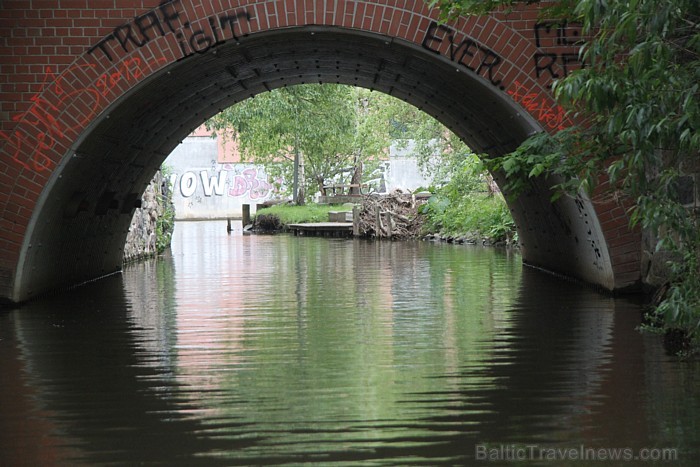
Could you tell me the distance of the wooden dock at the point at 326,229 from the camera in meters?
35.6

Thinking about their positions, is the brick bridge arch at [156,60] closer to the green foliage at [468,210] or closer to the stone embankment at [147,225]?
the stone embankment at [147,225]

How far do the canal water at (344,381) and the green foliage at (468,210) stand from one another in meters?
12.2

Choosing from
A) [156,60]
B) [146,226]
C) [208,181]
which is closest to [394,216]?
[146,226]

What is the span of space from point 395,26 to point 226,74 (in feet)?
12.1

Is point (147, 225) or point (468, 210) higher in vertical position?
point (468, 210)

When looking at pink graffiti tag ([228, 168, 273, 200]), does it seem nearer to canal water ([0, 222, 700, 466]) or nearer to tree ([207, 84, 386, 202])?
tree ([207, 84, 386, 202])

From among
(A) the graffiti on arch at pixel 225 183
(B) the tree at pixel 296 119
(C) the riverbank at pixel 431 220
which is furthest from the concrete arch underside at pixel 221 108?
(A) the graffiti on arch at pixel 225 183

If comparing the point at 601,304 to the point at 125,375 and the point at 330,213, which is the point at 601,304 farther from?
the point at 330,213

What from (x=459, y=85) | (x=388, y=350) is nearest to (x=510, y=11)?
(x=459, y=85)

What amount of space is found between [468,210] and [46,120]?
60.2 ft

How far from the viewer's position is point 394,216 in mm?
32281

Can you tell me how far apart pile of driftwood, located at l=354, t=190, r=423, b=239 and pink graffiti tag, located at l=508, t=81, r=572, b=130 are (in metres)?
20.1

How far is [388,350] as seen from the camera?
9008mm

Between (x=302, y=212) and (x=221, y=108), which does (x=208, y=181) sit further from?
(x=221, y=108)
